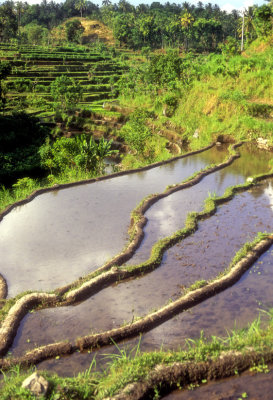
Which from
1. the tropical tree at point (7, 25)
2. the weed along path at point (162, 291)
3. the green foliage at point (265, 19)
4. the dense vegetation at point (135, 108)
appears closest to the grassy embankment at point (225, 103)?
the dense vegetation at point (135, 108)

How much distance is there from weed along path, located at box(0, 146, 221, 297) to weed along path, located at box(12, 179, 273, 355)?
119 centimetres

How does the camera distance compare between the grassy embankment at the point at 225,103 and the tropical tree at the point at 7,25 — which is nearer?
the grassy embankment at the point at 225,103

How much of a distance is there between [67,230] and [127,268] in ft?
9.59

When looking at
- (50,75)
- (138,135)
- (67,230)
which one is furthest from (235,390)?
(50,75)

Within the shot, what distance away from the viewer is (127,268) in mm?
9320

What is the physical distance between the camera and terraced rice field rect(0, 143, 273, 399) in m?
7.20

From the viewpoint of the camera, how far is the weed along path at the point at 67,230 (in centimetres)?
953

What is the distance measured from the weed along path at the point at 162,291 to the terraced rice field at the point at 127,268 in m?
0.02

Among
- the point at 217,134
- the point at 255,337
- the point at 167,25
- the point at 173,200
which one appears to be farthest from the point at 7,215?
the point at 167,25

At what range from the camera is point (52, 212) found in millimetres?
13055

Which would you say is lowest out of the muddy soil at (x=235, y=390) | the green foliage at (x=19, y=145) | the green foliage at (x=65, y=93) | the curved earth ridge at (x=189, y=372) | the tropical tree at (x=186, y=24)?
the muddy soil at (x=235, y=390)

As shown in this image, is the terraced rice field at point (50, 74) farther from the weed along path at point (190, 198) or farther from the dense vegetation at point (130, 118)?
the weed along path at point (190, 198)

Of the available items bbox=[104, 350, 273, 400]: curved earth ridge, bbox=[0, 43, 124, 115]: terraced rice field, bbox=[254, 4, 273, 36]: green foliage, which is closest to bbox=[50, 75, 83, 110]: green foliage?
bbox=[0, 43, 124, 115]: terraced rice field

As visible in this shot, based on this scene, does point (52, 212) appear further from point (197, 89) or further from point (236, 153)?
point (197, 89)
